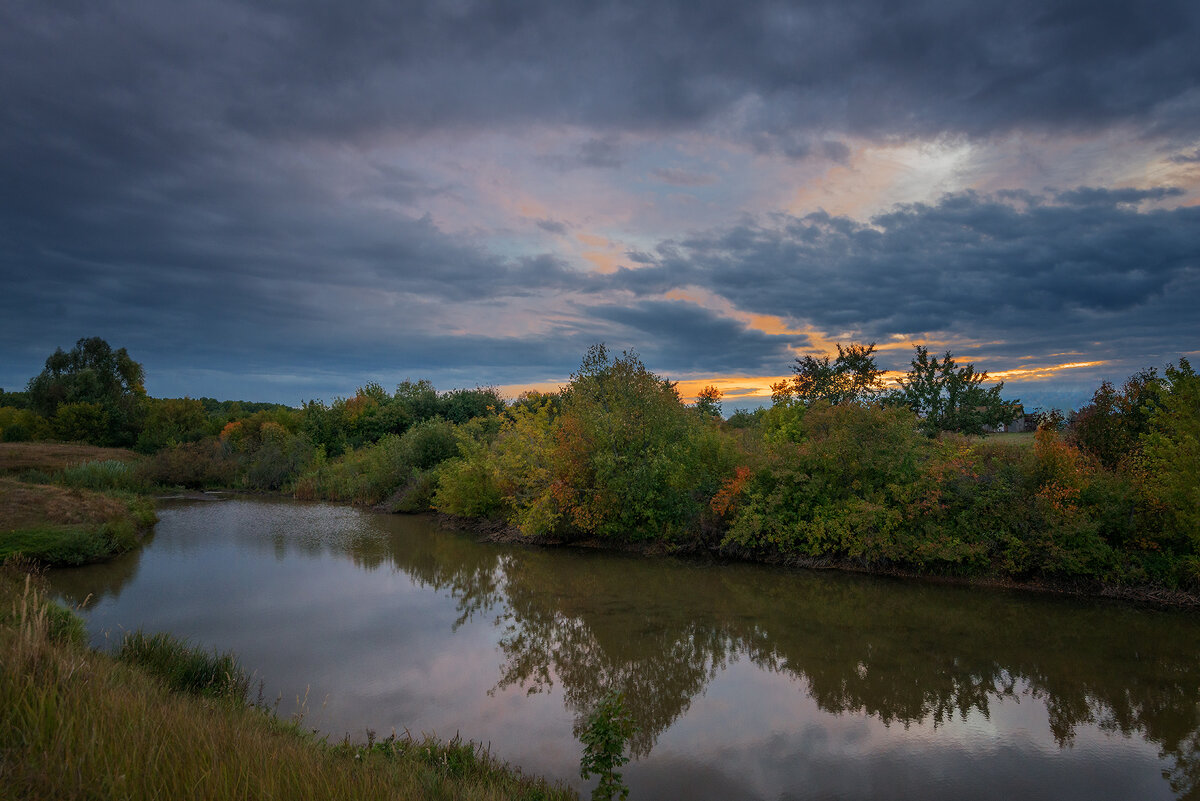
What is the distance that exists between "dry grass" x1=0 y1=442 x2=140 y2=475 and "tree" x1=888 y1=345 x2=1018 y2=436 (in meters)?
44.9

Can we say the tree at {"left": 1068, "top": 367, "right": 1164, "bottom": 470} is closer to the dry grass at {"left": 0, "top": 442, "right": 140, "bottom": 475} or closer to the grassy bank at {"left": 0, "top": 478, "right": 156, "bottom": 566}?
the grassy bank at {"left": 0, "top": 478, "right": 156, "bottom": 566}

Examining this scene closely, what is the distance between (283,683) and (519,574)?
9271 mm

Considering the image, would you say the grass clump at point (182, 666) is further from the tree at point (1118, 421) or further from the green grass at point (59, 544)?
the tree at point (1118, 421)

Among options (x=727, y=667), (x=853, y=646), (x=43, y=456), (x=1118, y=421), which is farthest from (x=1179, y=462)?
(x=43, y=456)

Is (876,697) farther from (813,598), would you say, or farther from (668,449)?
(668,449)

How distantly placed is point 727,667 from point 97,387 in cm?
6316

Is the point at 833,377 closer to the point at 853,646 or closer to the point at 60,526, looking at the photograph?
the point at 853,646

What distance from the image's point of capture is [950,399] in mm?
26281

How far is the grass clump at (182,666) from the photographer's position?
799 cm

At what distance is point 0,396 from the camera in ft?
259

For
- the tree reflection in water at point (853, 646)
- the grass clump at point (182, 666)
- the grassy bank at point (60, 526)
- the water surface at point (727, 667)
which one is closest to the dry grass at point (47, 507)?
the grassy bank at point (60, 526)

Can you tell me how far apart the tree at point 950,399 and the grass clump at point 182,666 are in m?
25.3

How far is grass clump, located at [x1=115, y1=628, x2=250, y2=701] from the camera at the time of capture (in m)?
7.99

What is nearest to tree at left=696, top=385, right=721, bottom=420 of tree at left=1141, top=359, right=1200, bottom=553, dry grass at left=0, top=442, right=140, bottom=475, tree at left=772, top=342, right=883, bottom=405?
tree at left=772, top=342, right=883, bottom=405
